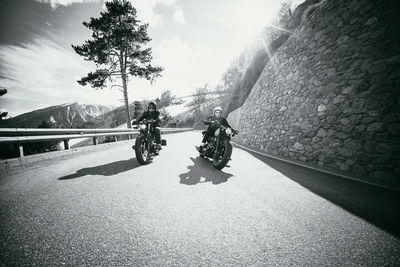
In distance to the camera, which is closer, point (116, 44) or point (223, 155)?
point (223, 155)

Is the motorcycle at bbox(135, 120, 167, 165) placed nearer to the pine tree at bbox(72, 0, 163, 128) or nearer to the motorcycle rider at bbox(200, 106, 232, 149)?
the motorcycle rider at bbox(200, 106, 232, 149)

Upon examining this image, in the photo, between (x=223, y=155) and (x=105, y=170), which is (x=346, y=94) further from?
(x=105, y=170)

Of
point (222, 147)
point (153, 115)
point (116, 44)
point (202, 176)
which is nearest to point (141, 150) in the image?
point (153, 115)

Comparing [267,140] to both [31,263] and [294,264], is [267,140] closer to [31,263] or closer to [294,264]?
[294,264]

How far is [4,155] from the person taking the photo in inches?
215

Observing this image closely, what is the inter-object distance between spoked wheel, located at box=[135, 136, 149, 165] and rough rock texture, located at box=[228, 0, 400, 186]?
5.35 meters

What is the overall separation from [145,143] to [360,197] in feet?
17.6

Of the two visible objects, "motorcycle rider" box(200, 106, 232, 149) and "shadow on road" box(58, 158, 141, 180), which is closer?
"shadow on road" box(58, 158, 141, 180)

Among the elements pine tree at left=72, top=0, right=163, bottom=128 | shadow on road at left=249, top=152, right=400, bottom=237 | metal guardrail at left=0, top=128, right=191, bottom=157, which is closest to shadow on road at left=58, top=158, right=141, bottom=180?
metal guardrail at left=0, top=128, right=191, bottom=157

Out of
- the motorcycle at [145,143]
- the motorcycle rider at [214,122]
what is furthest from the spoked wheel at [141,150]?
the motorcycle rider at [214,122]

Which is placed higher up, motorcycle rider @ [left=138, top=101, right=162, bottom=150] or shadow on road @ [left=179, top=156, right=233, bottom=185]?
motorcycle rider @ [left=138, top=101, right=162, bottom=150]

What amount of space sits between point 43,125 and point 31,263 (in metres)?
9.98

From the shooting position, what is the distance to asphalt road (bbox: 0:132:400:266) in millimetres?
1557

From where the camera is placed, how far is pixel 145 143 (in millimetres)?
5457
